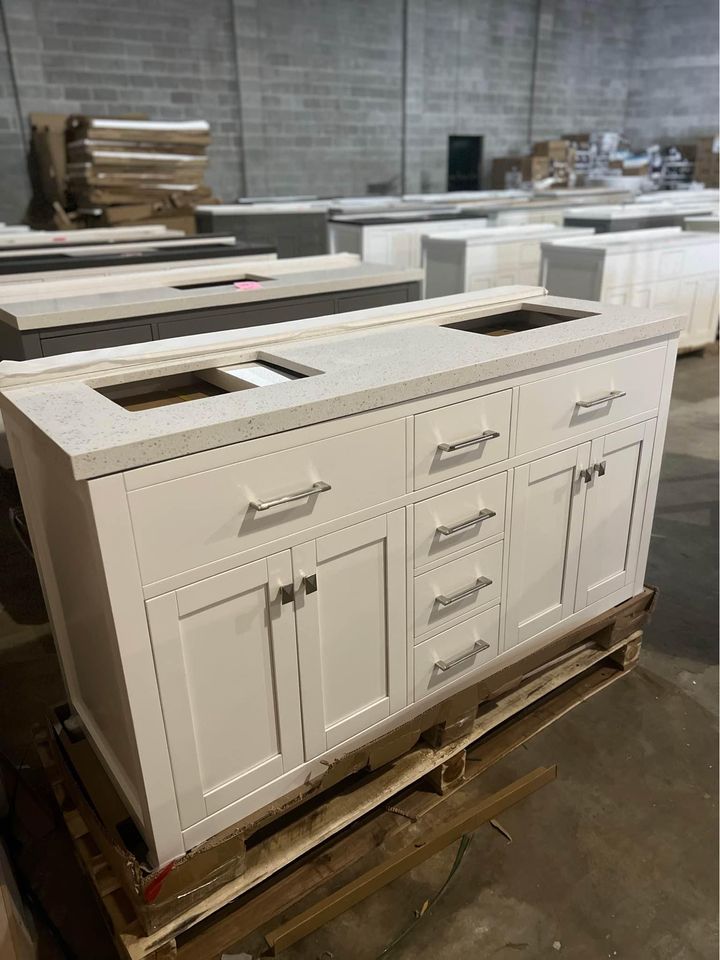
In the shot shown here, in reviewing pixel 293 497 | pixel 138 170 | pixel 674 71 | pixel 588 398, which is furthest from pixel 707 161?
pixel 293 497

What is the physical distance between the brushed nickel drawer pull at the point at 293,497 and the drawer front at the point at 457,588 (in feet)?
1.36

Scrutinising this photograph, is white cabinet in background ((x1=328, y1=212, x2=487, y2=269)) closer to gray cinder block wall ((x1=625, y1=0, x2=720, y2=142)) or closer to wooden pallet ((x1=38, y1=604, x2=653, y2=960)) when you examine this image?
wooden pallet ((x1=38, y1=604, x2=653, y2=960))

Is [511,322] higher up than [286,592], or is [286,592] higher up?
[511,322]

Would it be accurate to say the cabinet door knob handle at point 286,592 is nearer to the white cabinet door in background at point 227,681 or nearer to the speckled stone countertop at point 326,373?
the white cabinet door in background at point 227,681

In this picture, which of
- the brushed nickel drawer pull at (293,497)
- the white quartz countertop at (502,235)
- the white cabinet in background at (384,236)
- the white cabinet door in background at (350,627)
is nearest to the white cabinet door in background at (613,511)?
the white cabinet door in background at (350,627)

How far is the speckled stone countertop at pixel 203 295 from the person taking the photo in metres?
2.62

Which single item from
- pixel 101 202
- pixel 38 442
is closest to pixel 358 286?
pixel 38 442

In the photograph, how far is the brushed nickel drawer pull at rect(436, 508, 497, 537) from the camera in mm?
1714

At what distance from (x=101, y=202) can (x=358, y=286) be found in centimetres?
411

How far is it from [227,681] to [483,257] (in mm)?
4833

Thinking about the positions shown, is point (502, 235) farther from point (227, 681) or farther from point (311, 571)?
point (227, 681)

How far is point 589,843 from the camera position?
73.6 inches

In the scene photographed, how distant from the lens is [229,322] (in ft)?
9.83

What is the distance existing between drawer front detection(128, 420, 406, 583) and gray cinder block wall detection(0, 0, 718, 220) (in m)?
7.43
